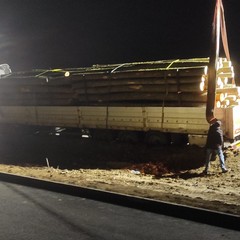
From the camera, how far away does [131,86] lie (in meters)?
14.2

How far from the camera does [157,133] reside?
544 inches

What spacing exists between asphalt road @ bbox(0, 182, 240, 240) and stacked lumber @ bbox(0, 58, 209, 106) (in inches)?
230

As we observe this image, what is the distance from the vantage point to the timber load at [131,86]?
12.9m

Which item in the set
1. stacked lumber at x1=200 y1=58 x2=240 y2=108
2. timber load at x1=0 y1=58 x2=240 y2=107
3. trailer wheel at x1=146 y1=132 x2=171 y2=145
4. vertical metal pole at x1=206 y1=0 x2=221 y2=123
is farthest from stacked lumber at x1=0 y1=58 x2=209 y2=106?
trailer wheel at x1=146 y1=132 x2=171 y2=145

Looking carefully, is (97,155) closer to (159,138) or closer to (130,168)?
(130,168)

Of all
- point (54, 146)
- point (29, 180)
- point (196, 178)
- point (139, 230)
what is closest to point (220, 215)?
point (139, 230)

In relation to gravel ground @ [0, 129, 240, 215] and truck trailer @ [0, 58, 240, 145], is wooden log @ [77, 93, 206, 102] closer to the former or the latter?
truck trailer @ [0, 58, 240, 145]

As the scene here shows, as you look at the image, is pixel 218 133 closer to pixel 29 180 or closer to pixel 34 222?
pixel 29 180

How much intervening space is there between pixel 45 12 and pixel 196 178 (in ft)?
70.5

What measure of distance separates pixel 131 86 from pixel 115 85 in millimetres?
718

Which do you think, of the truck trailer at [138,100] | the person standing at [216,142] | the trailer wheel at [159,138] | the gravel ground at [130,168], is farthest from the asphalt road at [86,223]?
the trailer wheel at [159,138]

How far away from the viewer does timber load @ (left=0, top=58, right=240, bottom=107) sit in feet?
42.4

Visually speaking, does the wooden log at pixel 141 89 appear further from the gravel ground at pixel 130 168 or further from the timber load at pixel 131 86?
the gravel ground at pixel 130 168

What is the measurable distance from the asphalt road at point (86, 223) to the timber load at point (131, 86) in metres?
5.83
